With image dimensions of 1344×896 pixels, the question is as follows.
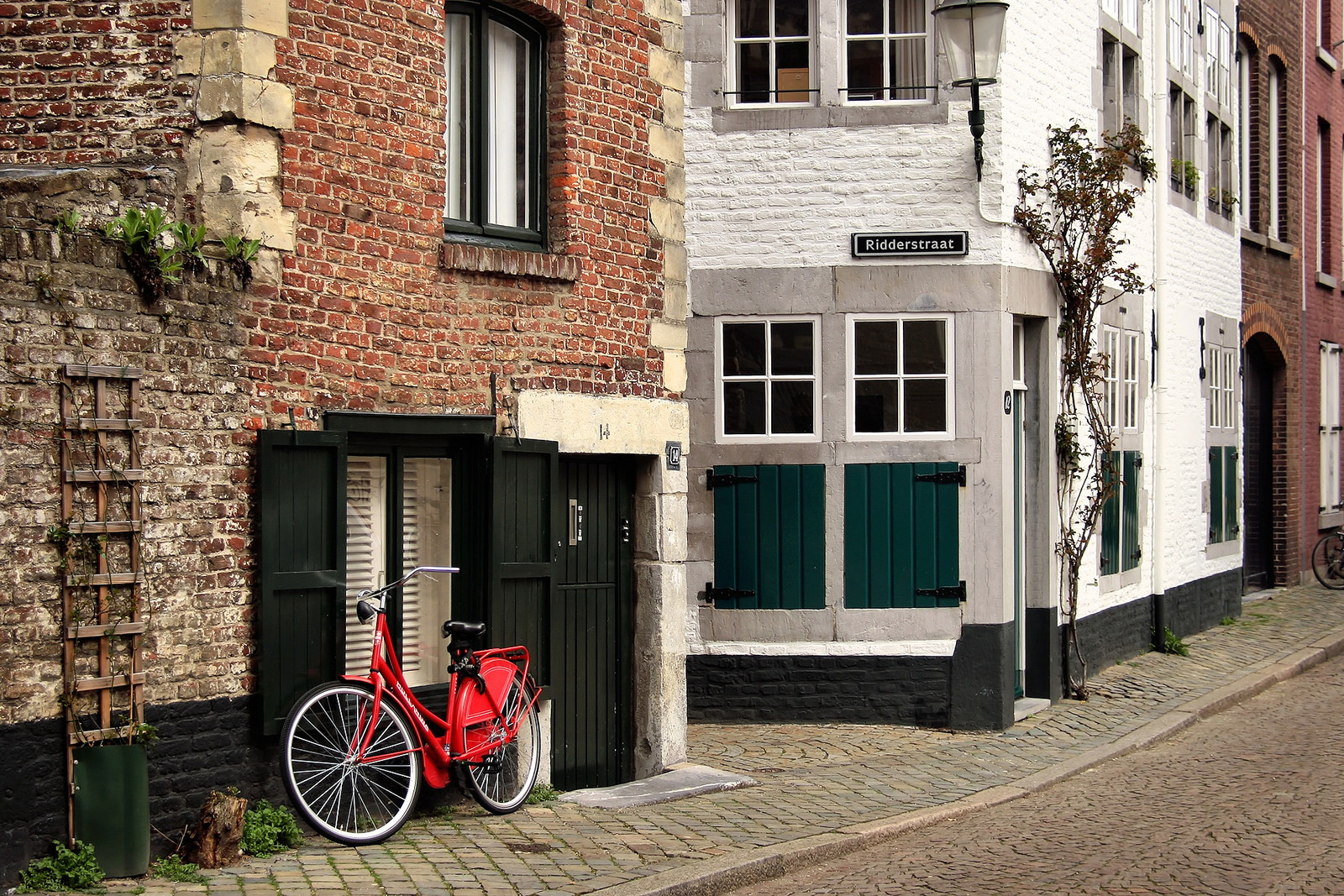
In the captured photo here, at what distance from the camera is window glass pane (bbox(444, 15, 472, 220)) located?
8.71 m

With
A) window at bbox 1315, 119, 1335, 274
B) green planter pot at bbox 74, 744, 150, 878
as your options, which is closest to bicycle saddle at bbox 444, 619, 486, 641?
green planter pot at bbox 74, 744, 150, 878

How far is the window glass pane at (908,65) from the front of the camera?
1184 centimetres

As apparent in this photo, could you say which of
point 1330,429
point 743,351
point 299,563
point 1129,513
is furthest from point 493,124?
point 1330,429

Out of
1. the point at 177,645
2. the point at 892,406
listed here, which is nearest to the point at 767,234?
the point at 892,406

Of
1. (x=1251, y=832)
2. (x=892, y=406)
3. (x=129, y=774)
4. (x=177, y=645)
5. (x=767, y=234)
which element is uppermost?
(x=767, y=234)

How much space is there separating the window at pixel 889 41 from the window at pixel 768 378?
6.19 feet

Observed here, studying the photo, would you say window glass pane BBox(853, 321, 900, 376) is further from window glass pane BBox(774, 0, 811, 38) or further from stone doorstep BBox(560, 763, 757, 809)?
stone doorstep BBox(560, 763, 757, 809)

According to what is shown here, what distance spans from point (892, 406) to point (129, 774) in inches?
262

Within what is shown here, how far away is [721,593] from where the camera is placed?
11789mm

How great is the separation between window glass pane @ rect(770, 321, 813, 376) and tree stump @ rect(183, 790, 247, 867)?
19.7 ft

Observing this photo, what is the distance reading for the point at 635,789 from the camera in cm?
922

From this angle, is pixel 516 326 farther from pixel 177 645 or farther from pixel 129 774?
pixel 129 774

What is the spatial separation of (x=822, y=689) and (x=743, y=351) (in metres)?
2.61

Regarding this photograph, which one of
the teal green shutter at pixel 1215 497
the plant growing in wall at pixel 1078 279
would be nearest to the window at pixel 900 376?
the plant growing in wall at pixel 1078 279
